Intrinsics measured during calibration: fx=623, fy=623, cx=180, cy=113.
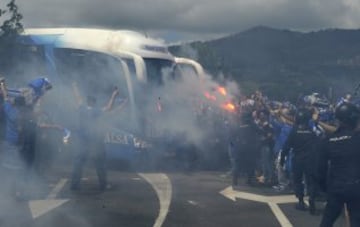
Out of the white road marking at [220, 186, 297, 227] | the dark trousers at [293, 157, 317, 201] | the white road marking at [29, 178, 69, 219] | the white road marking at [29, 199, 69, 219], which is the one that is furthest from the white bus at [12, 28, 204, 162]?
the dark trousers at [293, 157, 317, 201]

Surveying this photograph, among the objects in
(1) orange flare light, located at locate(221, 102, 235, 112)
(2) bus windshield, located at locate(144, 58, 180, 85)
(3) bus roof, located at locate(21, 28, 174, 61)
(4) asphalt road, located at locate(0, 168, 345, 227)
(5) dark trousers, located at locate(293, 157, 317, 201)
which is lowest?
(4) asphalt road, located at locate(0, 168, 345, 227)

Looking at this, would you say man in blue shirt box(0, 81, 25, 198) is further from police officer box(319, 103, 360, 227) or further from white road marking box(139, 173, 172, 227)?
police officer box(319, 103, 360, 227)

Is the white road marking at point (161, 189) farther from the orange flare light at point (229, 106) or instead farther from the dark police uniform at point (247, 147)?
the orange flare light at point (229, 106)

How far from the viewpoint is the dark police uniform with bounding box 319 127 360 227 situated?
6551 millimetres

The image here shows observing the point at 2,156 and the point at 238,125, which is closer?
the point at 2,156

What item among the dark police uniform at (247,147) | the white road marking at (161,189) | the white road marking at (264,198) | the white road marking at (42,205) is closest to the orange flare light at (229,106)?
the dark police uniform at (247,147)

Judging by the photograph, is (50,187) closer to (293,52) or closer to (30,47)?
(30,47)

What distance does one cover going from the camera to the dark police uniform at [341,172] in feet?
21.5

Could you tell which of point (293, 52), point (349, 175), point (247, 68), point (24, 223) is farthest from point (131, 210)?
point (293, 52)

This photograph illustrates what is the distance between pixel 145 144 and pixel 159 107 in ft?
3.69

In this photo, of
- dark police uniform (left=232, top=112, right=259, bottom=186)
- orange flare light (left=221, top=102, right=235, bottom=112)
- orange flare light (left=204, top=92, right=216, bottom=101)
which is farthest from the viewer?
orange flare light (left=204, top=92, right=216, bottom=101)

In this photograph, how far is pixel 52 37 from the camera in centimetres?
1591

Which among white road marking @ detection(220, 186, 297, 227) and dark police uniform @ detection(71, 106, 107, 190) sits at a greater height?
dark police uniform @ detection(71, 106, 107, 190)

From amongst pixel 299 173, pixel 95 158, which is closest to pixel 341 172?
pixel 299 173
